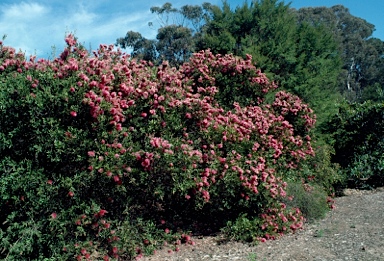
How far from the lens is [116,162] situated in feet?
17.6

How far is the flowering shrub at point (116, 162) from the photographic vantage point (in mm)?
5184

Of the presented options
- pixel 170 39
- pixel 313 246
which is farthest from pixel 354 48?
pixel 313 246

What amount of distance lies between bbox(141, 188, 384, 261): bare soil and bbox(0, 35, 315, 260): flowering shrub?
0.95ft

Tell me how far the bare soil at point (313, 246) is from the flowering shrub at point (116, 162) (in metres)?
0.29

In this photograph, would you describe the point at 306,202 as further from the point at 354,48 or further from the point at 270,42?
the point at 354,48

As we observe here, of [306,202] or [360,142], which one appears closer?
[306,202]

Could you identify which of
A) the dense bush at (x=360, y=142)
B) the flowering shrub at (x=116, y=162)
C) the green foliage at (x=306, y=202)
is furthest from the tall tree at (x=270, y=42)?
the flowering shrub at (x=116, y=162)

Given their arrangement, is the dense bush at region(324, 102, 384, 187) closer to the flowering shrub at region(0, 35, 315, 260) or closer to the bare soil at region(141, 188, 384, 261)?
the bare soil at region(141, 188, 384, 261)

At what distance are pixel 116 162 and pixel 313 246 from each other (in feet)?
9.27

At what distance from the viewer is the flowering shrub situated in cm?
518

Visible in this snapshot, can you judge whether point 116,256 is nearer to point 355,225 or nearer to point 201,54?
point 355,225

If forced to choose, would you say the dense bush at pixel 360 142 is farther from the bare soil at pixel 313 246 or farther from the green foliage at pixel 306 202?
the bare soil at pixel 313 246

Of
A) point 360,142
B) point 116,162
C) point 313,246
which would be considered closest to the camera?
point 116,162

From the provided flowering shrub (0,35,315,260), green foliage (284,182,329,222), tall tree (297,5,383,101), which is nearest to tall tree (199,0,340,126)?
green foliage (284,182,329,222)
